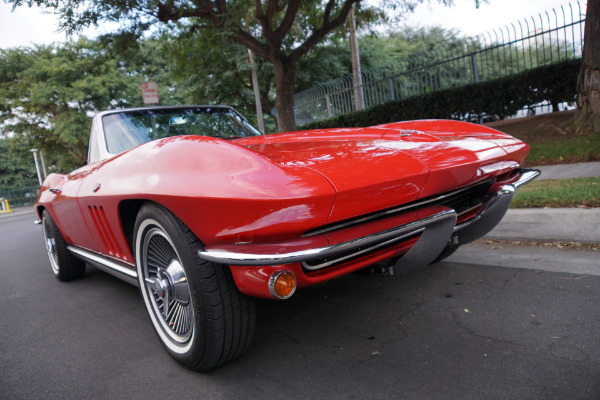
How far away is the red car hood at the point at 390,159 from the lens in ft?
5.68

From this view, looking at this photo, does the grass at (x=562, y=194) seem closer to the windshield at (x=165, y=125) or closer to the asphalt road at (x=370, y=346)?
the asphalt road at (x=370, y=346)

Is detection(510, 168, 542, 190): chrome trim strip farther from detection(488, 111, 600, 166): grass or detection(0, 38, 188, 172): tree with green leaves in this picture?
detection(0, 38, 188, 172): tree with green leaves

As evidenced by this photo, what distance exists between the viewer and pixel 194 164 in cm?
188

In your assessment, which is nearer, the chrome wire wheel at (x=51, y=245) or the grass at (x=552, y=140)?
the chrome wire wheel at (x=51, y=245)

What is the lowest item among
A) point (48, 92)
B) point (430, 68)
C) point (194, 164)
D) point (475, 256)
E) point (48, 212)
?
point (475, 256)

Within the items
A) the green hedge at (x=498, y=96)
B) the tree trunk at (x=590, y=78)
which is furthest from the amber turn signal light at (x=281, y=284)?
the green hedge at (x=498, y=96)

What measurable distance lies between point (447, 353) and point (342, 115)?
10605 millimetres

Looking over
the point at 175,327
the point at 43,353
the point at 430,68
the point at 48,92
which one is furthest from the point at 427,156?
the point at 48,92

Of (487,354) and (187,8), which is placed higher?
(187,8)

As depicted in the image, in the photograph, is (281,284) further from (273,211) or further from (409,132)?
(409,132)

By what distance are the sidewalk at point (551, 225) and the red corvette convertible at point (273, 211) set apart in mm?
1125

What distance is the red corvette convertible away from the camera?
165 centimetres

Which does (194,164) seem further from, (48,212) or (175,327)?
(48,212)

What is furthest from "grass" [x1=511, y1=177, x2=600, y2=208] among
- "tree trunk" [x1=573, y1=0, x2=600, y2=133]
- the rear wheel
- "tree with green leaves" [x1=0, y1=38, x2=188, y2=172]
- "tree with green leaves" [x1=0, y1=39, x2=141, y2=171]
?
"tree with green leaves" [x1=0, y1=39, x2=141, y2=171]
